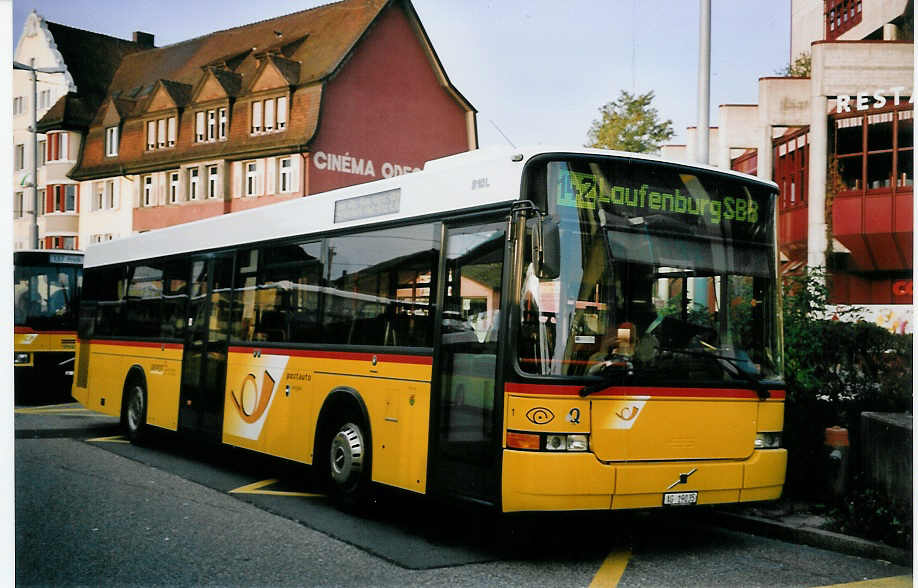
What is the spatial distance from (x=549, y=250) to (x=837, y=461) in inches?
138

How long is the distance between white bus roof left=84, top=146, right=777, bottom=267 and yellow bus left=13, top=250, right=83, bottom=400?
4930 millimetres

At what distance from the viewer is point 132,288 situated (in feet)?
47.1

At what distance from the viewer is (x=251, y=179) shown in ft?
111

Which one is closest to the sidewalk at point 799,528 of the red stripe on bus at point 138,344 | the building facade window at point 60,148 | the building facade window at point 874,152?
the red stripe on bus at point 138,344

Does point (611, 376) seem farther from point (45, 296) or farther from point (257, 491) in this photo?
point (45, 296)

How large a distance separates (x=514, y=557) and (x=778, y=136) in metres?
19.9

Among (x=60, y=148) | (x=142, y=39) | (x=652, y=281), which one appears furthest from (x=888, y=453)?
(x=60, y=148)

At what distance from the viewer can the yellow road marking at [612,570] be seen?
704cm

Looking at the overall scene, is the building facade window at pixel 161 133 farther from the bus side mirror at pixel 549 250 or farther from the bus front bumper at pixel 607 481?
the bus front bumper at pixel 607 481

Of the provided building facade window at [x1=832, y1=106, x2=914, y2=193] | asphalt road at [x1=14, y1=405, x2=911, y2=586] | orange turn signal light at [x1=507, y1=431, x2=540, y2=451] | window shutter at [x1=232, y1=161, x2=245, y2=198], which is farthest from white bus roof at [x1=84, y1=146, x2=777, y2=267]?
window shutter at [x1=232, y1=161, x2=245, y2=198]

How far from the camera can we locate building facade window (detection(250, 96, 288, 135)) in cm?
2926

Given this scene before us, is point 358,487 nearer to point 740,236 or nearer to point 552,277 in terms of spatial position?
point 552,277

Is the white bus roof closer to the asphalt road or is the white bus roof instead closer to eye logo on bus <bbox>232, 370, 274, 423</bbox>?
eye logo on bus <bbox>232, 370, 274, 423</bbox>

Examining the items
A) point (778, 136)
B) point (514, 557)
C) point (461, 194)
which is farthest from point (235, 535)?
point (778, 136)
